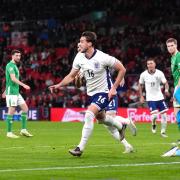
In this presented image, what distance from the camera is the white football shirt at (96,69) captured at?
13594mm

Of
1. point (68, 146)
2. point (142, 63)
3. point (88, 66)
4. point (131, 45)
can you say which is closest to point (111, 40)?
point (131, 45)

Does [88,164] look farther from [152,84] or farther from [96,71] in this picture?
[152,84]

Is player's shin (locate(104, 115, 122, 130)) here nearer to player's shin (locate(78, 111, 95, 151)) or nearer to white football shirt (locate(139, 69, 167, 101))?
player's shin (locate(78, 111, 95, 151))

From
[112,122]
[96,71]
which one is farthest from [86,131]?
[96,71]

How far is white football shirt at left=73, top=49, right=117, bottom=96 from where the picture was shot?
44.6 ft

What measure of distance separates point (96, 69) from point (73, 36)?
31948 mm

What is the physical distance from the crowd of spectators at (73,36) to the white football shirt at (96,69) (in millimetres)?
20849

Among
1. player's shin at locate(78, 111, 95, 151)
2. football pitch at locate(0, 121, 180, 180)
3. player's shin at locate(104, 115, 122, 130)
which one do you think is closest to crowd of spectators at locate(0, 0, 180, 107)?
football pitch at locate(0, 121, 180, 180)

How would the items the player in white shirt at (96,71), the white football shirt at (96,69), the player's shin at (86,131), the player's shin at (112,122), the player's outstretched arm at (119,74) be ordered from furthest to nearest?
the player's shin at (112,122) < the white football shirt at (96,69) < the player in white shirt at (96,71) < the player's outstretched arm at (119,74) < the player's shin at (86,131)

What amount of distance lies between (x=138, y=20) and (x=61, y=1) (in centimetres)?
735

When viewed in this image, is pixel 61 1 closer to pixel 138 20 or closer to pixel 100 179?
pixel 138 20

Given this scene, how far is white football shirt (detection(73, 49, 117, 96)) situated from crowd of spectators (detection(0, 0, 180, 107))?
2085cm

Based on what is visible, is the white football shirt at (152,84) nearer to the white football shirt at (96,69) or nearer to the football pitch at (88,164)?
the football pitch at (88,164)

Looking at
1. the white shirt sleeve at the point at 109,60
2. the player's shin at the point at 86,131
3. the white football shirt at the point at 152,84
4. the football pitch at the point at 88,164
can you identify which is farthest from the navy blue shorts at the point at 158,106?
the player's shin at the point at 86,131
